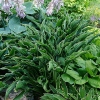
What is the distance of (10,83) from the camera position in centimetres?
389

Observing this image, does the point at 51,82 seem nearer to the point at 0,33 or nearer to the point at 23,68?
the point at 23,68

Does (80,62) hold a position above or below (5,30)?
below

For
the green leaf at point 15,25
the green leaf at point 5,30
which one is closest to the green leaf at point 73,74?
the green leaf at point 15,25

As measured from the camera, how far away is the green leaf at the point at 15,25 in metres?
4.44

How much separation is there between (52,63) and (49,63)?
0.24ft

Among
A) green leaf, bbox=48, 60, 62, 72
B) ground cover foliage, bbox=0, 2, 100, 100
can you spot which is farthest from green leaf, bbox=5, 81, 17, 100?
green leaf, bbox=48, 60, 62, 72

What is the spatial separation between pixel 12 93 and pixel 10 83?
0.19 metres

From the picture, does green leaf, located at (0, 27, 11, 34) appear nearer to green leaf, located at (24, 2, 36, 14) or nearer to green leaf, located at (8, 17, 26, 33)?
green leaf, located at (8, 17, 26, 33)

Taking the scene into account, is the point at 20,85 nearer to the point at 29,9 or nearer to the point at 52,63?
the point at 52,63

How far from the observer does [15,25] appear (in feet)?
14.9

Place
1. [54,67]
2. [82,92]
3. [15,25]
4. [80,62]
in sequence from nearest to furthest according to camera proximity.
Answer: [82,92], [54,67], [80,62], [15,25]

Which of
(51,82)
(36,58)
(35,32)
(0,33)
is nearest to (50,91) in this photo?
(51,82)

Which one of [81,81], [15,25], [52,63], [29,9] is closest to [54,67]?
[52,63]

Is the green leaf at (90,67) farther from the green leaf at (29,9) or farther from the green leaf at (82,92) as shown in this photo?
the green leaf at (29,9)
